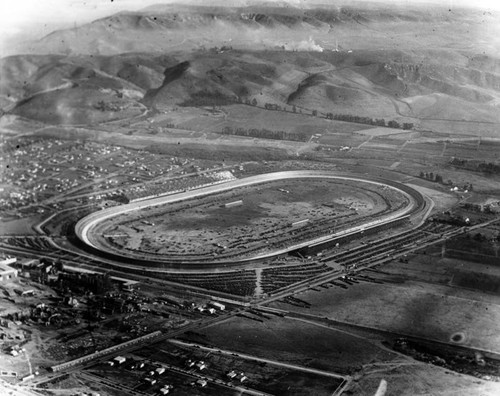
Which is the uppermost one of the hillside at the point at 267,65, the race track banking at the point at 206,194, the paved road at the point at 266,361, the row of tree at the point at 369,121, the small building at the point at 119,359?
the hillside at the point at 267,65

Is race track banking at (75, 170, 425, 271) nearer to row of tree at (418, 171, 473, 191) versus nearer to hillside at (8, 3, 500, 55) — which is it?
row of tree at (418, 171, 473, 191)

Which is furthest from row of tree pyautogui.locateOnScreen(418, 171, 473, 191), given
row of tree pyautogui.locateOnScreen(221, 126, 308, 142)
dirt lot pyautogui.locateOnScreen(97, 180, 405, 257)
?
row of tree pyautogui.locateOnScreen(221, 126, 308, 142)

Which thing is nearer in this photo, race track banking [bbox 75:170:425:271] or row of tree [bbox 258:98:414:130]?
race track banking [bbox 75:170:425:271]

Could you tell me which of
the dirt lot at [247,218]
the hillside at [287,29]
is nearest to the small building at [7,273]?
the dirt lot at [247,218]

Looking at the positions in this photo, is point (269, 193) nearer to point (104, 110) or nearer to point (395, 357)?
point (104, 110)

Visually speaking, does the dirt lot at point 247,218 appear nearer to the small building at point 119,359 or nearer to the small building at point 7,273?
the small building at point 7,273

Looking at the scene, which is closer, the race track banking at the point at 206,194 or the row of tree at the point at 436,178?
the race track banking at the point at 206,194

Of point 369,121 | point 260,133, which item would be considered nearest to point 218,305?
point 260,133

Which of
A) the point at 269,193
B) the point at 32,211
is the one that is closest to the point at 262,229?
the point at 269,193
